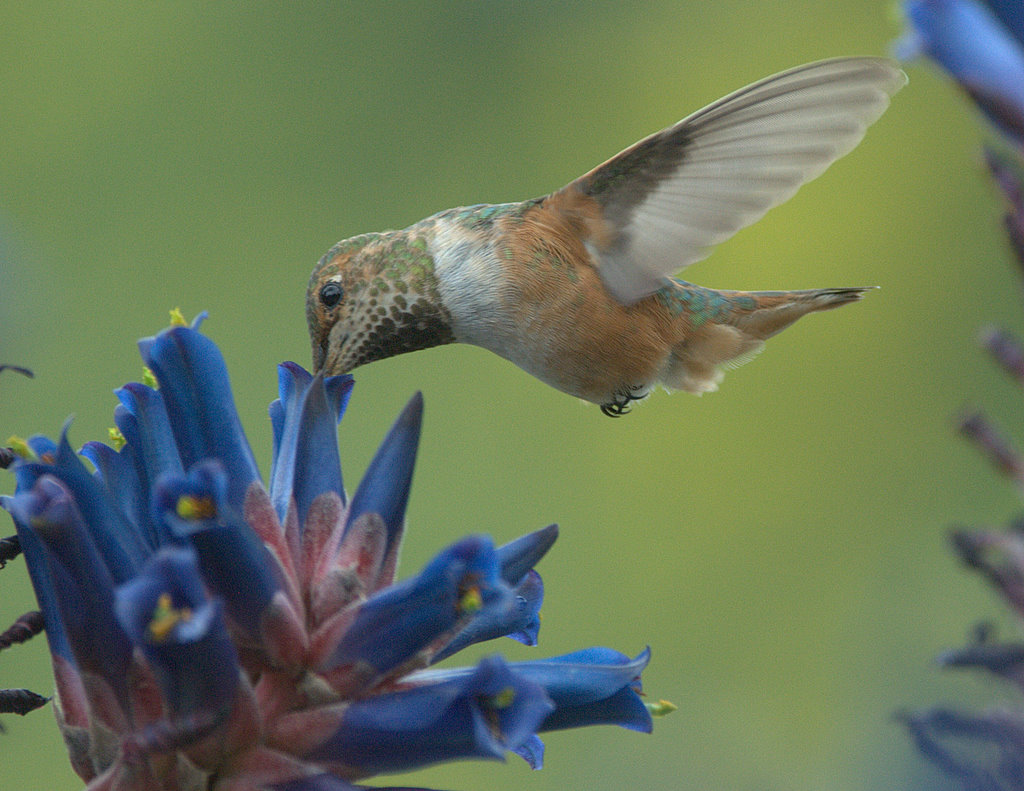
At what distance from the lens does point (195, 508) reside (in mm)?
2027

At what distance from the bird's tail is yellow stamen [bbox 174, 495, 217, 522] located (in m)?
2.54

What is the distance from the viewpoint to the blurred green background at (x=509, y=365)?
8133 millimetres

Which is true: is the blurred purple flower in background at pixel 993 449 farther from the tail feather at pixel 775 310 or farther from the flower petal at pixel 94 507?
the flower petal at pixel 94 507

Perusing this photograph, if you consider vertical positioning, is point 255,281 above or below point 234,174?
below

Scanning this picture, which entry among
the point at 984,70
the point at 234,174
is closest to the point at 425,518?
the point at 234,174

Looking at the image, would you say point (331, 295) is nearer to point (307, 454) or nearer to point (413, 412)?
point (307, 454)

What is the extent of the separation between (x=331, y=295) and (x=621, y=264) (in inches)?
36.4

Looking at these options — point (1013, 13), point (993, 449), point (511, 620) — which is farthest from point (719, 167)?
point (511, 620)

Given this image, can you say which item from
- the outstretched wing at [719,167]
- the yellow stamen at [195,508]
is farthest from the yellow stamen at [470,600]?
the outstretched wing at [719,167]

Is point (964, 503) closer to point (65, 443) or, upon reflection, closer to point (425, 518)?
point (425, 518)

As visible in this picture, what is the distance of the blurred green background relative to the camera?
813 centimetres

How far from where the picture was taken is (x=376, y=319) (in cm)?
362

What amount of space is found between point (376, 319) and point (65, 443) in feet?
4.93

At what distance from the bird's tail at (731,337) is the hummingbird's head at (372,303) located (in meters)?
0.91
